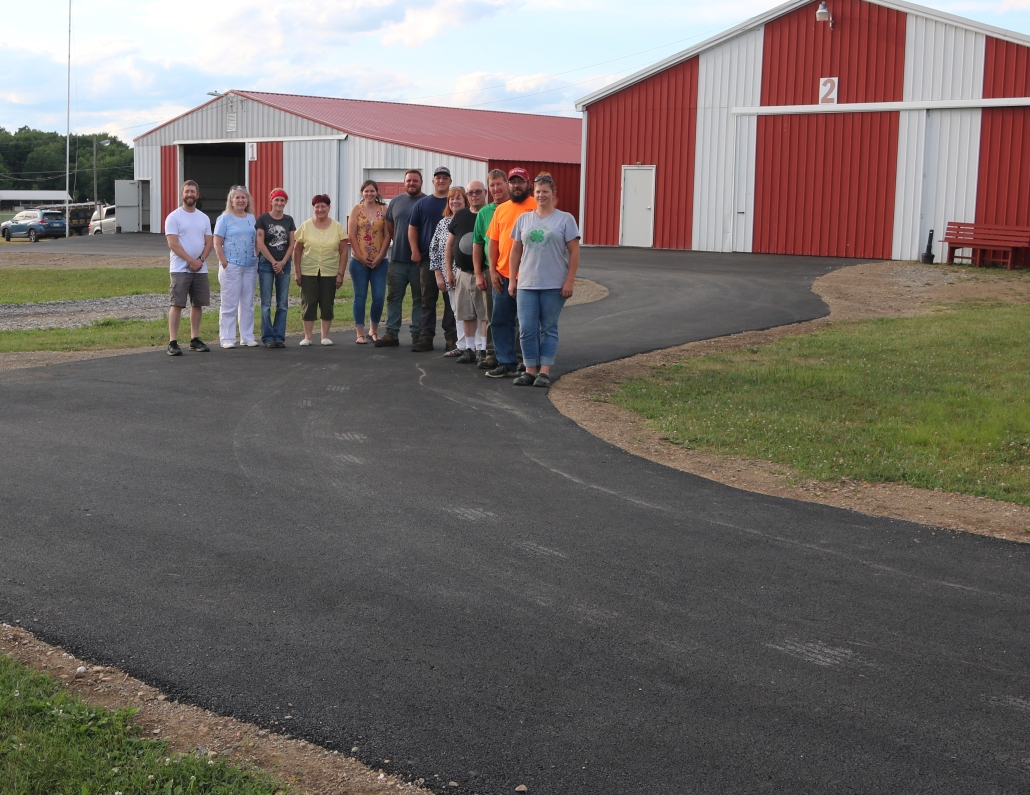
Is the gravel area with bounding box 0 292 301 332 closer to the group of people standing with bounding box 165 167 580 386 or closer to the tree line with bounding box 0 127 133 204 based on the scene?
the group of people standing with bounding box 165 167 580 386

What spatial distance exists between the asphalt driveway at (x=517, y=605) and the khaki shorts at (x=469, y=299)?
2.82m

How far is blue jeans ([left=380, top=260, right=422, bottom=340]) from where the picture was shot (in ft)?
41.2

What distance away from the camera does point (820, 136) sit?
28.5 m

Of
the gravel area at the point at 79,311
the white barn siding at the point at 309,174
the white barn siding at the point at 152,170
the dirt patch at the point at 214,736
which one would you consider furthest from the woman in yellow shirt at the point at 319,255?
the white barn siding at the point at 152,170

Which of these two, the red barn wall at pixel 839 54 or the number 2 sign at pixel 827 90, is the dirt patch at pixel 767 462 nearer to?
the red barn wall at pixel 839 54

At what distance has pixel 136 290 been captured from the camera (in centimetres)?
2339

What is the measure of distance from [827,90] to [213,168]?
2995 cm

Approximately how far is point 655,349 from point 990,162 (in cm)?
1645

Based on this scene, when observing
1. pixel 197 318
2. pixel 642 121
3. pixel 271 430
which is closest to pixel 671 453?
pixel 271 430

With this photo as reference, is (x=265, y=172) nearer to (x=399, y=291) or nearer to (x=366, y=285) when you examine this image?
(x=366, y=285)

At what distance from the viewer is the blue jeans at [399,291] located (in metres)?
12.6

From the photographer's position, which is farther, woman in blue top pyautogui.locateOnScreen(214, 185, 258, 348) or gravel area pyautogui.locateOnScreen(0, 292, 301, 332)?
gravel area pyautogui.locateOnScreen(0, 292, 301, 332)

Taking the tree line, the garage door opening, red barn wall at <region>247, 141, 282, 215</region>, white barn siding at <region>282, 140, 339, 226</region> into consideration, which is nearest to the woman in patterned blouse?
white barn siding at <region>282, 140, 339, 226</region>

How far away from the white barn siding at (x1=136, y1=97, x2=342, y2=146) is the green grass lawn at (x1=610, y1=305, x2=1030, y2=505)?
30841 mm
